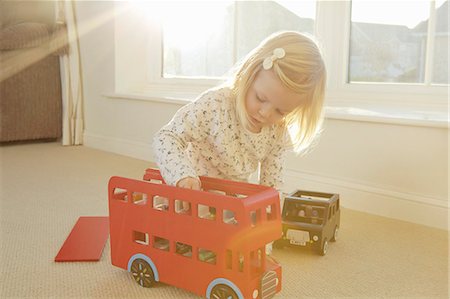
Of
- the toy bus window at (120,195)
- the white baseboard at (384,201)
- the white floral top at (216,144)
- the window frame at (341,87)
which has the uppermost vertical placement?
the window frame at (341,87)

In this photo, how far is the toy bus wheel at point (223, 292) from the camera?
3.04ft

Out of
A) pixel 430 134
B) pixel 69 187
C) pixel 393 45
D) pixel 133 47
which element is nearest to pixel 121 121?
pixel 133 47

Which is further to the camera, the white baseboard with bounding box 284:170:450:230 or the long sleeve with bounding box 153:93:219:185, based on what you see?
the white baseboard with bounding box 284:170:450:230

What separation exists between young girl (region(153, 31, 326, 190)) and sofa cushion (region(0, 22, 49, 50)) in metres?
1.73

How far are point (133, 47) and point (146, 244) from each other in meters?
1.79

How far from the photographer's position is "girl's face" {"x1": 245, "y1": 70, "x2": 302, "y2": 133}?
3.55ft

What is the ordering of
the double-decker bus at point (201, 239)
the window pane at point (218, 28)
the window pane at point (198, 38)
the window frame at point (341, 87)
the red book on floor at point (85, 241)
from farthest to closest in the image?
the window pane at point (198, 38) < the window pane at point (218, 28) < the window frame at point (341, 87) < the red book on floor at point (85, 241) < the double-decker bus at point (201, 239)

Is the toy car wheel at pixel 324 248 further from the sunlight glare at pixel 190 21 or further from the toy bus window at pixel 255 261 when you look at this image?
the sunlight glare at pixel 190 21

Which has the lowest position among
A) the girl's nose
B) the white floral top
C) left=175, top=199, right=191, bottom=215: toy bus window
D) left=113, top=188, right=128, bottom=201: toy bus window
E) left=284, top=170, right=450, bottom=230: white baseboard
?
left=284, top=170, right=450, bottom=230: white baseboard

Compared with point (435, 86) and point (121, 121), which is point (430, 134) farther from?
point (121, 121)

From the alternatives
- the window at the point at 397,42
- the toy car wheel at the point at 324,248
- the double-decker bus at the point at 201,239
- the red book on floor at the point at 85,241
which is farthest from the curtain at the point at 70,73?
the toy car wheel at the point at 324,248

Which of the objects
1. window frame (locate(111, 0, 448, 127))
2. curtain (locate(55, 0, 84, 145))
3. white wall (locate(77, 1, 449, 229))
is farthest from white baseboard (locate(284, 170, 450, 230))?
curtain (locate(55, 0, 84, 145))

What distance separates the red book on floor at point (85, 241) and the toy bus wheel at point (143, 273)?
0.54 feet

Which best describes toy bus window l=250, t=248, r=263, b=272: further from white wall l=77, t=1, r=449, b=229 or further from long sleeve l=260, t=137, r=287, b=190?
white wall l=77, t=1, r=449, b=229
